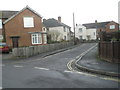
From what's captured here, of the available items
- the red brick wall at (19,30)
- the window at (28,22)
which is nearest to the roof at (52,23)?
the window at (28,22)

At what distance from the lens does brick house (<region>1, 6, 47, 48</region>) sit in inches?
1213

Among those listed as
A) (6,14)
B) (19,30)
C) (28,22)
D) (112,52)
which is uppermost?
(6,14)

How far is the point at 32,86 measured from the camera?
714 cm

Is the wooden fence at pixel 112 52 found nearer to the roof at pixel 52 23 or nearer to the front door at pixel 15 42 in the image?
the front door at pixel 15 42

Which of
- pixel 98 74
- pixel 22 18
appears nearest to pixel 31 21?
pixel 22 18

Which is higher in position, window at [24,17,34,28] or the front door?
window at [24,17,34,28]

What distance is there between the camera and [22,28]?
1224 inches

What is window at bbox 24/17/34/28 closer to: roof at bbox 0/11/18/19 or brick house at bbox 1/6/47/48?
brick house at bbox 1/6/47/48

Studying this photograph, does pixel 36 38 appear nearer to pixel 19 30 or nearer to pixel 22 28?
pixel 22 28

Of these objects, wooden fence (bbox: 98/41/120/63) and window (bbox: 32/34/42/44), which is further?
window (bbox: 32/34/42/44)

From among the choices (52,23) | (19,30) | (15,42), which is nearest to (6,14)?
(19,30)

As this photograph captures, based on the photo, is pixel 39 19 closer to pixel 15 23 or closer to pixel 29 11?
pixel 29 11

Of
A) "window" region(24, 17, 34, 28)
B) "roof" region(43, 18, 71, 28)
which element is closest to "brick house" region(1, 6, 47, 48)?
"window" region(24, 17, 34, 28)

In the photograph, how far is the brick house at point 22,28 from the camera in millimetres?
30812
